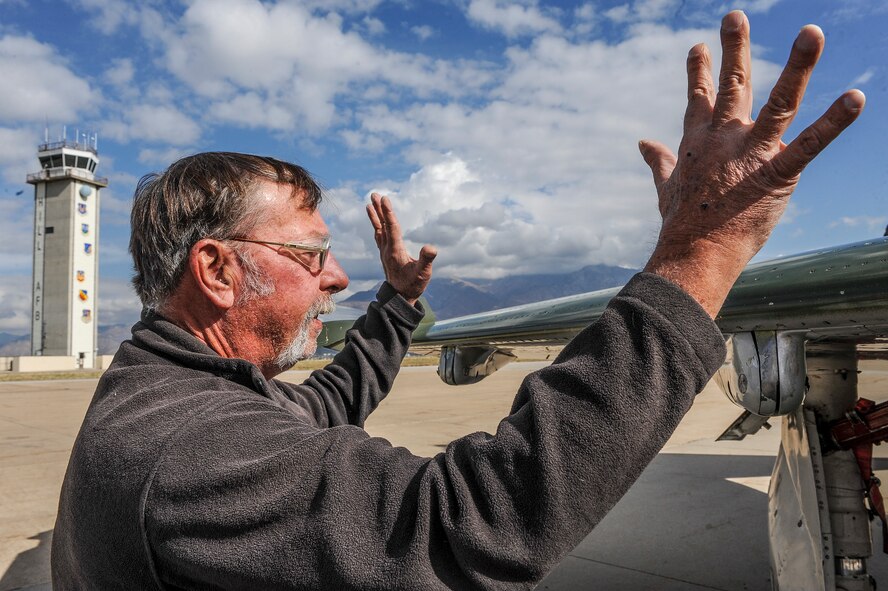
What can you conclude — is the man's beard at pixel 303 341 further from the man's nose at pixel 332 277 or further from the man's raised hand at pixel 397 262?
the man's raised hand at pixel 397 262

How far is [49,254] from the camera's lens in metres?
60.2

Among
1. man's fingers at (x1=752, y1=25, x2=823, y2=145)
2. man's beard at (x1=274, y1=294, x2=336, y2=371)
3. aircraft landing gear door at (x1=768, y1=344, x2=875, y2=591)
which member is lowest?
aircraft landing gear door at (x1=768, y1=344, x2=875, y2=591)

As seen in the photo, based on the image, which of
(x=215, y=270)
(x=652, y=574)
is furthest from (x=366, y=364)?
(x=652, y=574)

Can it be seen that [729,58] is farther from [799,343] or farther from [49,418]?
[49,418]

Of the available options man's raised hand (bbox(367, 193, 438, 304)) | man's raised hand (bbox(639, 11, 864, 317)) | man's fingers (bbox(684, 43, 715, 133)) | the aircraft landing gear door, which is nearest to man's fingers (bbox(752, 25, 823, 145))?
man's raised hand (bbox(639, 11, 864, 317))

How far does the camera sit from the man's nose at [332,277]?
2102mm

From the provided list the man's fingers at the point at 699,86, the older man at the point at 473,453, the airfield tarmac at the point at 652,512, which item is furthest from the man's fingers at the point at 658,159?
the airfield tarmac at the point at 652,512

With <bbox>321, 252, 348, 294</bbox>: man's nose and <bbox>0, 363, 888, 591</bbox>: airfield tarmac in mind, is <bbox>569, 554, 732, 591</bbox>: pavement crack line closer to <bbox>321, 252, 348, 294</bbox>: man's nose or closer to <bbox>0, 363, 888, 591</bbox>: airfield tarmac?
<bbox>0, 363, 888, 591</bbox>: airfield tarmac

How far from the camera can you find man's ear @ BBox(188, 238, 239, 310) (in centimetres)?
179

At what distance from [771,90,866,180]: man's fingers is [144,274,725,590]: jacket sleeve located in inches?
11.8

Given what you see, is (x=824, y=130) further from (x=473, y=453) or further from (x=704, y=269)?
(x=473, y=453)

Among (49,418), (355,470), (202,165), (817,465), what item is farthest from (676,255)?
(49,418)

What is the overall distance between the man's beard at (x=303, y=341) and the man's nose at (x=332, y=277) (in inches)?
1.4

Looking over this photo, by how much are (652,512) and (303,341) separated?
6112mm
